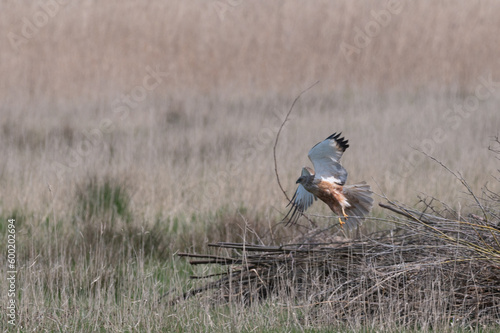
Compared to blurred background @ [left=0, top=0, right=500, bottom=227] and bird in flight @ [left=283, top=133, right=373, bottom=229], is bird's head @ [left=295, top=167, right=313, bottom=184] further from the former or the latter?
blurred background @ [left=0, top=0, right=500, bottom=227]

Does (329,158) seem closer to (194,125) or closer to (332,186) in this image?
(332,186)

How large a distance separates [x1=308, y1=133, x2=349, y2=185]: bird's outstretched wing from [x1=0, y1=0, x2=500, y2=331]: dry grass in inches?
20.3

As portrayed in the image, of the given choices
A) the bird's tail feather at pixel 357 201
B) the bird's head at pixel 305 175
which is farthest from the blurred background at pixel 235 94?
the bird's head at pixel 305 175

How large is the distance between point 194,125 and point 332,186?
25.2 feet

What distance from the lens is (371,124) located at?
12.4m

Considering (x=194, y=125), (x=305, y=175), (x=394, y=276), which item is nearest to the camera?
(x=394, y=276)

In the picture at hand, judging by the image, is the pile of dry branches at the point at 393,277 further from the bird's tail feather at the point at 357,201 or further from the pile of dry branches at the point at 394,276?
the bird's tail feather at the point at 357,201

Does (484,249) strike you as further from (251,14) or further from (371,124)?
(251,14)

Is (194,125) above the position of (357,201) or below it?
above

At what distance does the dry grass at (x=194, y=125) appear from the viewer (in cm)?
615

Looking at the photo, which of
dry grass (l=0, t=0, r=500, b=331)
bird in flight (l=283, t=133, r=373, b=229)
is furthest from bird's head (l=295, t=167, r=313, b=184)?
dry grass (l=0, t=0, r=500, b=331)

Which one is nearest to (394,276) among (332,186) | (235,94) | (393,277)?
(393,277)

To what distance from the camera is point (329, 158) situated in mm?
5164

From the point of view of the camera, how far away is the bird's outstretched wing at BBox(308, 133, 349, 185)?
16.5 feet
